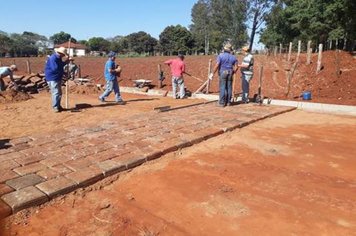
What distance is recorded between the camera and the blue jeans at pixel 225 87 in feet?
29.4

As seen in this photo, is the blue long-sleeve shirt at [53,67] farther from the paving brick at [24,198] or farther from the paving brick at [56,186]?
the paving brick at [24,198]

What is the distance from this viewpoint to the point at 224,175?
4.29m

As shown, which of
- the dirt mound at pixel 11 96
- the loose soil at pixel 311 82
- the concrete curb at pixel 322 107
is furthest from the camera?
the loose soil at pixel 311 82

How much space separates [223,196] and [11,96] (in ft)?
30.9

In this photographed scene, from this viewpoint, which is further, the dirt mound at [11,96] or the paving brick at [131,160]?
the dirt mound at [11,96]

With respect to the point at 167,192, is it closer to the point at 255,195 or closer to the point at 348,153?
the point at 255,195

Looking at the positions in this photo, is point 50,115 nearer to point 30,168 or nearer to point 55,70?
point 55,70

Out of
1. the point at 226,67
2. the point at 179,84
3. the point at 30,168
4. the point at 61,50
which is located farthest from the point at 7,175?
the point at 179,84

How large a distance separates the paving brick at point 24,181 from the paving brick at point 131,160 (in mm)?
1041

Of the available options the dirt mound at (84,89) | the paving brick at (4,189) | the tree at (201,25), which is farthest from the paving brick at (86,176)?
the tree at (201,25)

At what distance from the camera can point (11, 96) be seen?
1084 cm

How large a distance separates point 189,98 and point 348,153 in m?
6.70

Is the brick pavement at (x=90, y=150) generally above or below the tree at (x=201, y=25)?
below

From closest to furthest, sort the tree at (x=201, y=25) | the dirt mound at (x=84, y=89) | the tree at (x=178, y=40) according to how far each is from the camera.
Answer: the dirt mound at (x=84, y=89)
the tree at (x=201, y=25)
the tree at (x=178, y=40)
